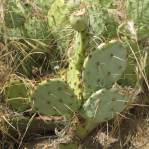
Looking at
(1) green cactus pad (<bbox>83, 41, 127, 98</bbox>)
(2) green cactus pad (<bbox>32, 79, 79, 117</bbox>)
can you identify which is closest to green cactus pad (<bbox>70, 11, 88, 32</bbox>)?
(1) green cactus pad (<bbox>83, 41, 127, 98</bbox>)

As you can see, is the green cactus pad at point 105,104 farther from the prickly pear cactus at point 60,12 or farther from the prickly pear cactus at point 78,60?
the prickly pear cactus at point 60,12

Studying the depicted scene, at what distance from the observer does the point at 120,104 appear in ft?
7.11

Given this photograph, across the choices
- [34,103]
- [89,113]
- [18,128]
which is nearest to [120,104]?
[89,113]

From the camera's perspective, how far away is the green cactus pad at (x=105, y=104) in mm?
2107

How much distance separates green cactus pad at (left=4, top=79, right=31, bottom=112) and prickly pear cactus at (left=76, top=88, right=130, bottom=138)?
29 cm

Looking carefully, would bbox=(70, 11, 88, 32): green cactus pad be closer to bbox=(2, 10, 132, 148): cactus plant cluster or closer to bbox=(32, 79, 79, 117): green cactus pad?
bbox=(2, 10, 132, 148): cactus plant cluster

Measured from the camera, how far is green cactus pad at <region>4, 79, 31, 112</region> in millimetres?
2319

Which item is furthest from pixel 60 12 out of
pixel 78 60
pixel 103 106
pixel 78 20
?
pixel 103 106

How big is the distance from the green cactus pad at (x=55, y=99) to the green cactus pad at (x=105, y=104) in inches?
2.7

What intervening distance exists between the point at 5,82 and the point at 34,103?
27 cm

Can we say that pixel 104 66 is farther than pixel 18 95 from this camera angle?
No

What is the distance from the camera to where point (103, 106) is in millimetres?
2152

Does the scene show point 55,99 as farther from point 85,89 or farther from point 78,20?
Answer: point 78,20

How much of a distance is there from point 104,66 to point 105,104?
0.16m
